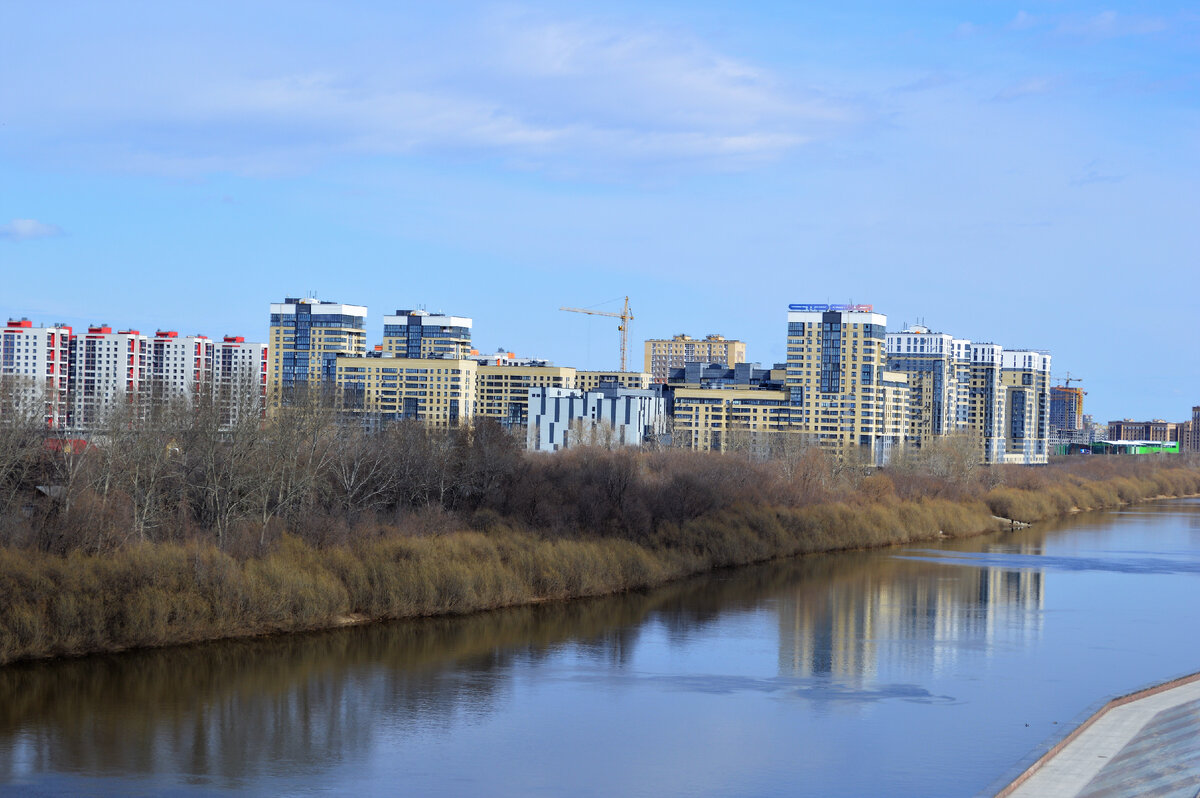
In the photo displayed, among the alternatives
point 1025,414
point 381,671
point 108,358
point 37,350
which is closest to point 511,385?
point 108,358

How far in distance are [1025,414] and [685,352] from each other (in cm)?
4710

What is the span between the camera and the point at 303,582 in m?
21.7

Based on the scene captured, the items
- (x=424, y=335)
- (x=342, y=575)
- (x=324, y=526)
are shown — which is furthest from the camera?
(x=424, y=335)

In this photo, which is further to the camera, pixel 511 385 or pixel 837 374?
pixel 511 385

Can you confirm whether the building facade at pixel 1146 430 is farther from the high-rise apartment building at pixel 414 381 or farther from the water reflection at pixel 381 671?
the water reflection at pixel 381 671

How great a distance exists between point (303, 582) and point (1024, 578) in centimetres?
1834

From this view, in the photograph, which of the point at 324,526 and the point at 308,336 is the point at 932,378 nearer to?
the point at 308,336

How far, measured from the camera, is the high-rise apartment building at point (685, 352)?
13800 cm

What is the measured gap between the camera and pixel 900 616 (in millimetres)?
24828

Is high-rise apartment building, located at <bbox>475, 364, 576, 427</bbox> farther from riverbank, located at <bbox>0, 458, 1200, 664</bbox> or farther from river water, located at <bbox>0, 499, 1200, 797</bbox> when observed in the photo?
river water, located at <bbox>0, 499, 1200, 797</bbox>

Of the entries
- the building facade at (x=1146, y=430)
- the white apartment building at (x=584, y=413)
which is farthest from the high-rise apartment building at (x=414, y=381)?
the building facade at (x=1146, y=430)

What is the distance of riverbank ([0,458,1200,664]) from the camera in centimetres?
1845

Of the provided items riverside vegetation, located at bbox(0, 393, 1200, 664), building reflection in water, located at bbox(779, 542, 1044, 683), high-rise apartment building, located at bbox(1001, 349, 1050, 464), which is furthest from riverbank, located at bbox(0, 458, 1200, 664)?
high-rise apartment building, located at bbox(1001, 349, 1050, 464)

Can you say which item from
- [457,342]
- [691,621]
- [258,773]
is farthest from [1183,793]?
[457,342]
